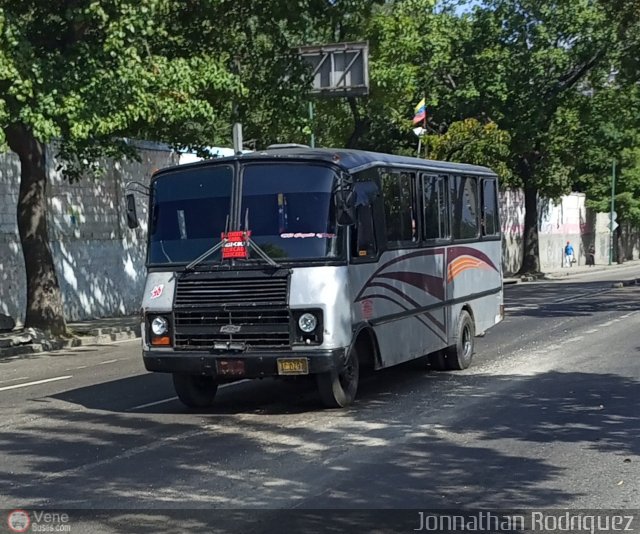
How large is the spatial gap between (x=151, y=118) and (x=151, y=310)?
29.9 ft

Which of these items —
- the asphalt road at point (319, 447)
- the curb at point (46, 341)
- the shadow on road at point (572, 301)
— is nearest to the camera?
the asphalt road at point (319, 447)

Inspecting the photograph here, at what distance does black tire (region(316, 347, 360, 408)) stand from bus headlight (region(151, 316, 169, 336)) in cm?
171

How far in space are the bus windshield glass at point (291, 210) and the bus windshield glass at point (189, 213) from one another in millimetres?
283

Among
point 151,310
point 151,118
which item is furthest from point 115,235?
point 151,310

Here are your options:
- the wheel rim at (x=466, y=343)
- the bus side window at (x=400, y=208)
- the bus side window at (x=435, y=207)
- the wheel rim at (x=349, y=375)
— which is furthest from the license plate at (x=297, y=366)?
the wheel rim at (x=466, y=343)

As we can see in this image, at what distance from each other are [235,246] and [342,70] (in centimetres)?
1321

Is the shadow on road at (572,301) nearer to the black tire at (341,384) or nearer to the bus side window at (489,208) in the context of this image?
the bus side window at (489,208)

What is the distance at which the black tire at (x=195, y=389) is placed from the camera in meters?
11.5

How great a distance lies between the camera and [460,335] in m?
14.6

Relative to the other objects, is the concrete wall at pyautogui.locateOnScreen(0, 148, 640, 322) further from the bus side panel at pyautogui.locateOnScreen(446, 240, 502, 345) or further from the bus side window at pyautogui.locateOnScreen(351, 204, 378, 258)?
the bus side window at pyautogui.locateOnScreen(351, 204, 378, 258)

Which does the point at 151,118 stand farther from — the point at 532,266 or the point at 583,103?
the point at 532,266

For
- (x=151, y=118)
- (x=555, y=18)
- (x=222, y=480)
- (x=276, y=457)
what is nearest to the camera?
(x=222, y=480)

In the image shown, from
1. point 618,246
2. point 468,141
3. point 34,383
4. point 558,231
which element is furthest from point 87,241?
point 618,246

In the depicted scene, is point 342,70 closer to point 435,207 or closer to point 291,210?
point 435,207
